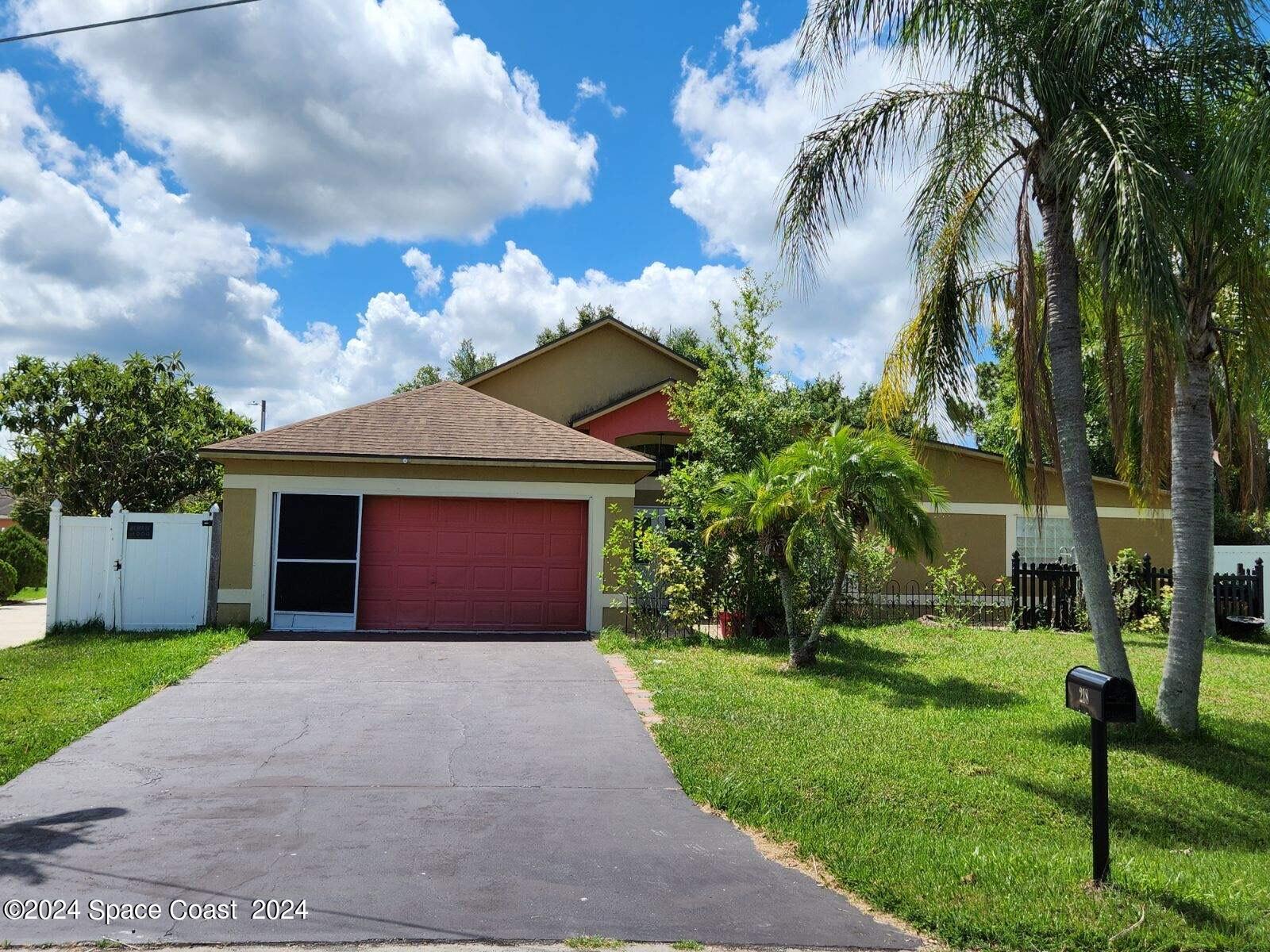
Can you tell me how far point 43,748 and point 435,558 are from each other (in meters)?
8.18

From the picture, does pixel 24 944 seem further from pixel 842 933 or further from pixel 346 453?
pixel 346 453

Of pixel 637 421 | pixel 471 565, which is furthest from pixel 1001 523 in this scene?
pixel 471 565

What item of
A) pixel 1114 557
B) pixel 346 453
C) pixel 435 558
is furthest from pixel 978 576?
pixel 346 453

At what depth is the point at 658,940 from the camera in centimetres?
430

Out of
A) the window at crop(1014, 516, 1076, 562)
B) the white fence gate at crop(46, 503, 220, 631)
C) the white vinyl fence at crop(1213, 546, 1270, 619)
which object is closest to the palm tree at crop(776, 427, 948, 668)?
the white fence gate at crop(46, 503, 220, 631)

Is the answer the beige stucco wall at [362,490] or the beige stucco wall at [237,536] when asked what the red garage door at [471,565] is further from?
the beige stucco wall at [237,536]

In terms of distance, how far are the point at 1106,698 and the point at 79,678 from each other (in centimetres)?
1047

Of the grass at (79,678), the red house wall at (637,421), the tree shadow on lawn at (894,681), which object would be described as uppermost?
the red house wall at (637,421)

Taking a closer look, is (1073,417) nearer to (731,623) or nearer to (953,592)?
(731,623)

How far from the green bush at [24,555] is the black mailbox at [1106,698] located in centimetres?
2508

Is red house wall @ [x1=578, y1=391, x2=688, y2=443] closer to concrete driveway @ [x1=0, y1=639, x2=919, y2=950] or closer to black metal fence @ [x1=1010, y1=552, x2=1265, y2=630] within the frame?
black metal fence @ [x1=1010, y1=552, x2=1265, y2=630]

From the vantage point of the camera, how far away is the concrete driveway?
4434 mm

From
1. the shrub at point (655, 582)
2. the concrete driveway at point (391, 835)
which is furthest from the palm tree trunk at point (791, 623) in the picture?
the concrete driveway at point (391, 835)

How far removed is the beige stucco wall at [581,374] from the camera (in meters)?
23.8
